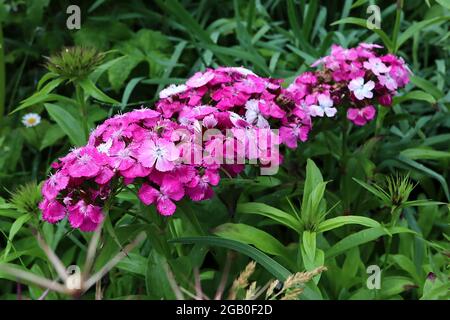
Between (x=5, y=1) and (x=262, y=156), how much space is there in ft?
6.18

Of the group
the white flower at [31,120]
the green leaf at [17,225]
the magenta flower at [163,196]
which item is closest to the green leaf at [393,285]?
the magenta flower at [163,196]

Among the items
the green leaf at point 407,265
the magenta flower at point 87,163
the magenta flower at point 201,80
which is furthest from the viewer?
the green leaf at point 407,265

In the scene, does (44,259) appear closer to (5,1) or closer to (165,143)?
(165,143)

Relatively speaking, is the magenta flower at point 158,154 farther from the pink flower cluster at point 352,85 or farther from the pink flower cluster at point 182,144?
the pink flower cluster at point 352,85

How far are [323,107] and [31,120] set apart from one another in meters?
1.22

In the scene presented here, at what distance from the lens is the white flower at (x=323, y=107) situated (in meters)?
1.83

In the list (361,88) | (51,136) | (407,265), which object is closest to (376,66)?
(361,88)

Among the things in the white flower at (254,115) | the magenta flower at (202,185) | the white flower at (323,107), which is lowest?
the magenta flower at (202,185)

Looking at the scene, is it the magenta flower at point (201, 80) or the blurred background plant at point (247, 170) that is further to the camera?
the magenta flower at point (201, 80)

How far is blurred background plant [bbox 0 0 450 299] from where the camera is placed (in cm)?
158

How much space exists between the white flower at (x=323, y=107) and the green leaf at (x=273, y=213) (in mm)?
348

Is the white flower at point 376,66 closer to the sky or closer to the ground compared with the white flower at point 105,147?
closer to the sky

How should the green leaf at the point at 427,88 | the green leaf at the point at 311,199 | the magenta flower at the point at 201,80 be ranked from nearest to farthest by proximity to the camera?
the green leaf at the point at 311,199, the magenta flower at the point at 201,80, the green leaf at the point at 427,88
